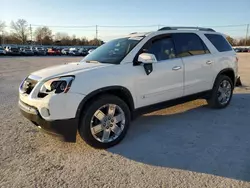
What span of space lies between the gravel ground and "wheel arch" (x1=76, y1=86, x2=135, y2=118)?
628 millimetres

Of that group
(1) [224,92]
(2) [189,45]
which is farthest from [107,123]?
(1) [224,92]

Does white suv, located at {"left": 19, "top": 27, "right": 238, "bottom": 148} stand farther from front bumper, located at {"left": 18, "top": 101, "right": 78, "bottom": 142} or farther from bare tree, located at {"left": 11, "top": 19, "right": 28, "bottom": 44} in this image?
bare tree, located at {"left": 11, "top": 19, "right": 28, "bottom": 44}

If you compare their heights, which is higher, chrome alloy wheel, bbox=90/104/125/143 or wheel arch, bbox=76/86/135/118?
wheel arch, bbox=76/86/135/118

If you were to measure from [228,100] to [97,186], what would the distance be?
169 inches

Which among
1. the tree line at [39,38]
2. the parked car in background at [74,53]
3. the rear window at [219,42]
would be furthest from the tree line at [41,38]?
the rear window at [219,42]

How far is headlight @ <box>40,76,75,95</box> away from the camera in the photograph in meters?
3.24

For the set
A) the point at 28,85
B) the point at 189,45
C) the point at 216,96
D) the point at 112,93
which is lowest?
the point at 216,96

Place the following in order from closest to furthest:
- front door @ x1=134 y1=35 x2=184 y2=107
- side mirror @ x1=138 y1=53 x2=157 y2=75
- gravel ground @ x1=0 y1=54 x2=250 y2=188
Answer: gravel ground @ x1=0 y1=54 x2=250 y2=188
side mirror @ x1=138 y1=53 x2=157 y2=75
front door @ x1=134 y1=35 x2=184 y2=107

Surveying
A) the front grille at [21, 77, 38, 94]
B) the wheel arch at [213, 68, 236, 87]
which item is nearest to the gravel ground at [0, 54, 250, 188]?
the front grille at [21, 77, 38, 94]

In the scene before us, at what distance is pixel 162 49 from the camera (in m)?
4.39

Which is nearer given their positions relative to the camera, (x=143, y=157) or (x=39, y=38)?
(x=143, y=157)

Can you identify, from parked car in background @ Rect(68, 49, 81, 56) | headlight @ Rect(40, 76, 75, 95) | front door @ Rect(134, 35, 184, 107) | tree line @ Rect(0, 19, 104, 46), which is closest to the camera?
headlight @ Rect(40, 76, 75, 95)

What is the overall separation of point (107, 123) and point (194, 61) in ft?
7.48

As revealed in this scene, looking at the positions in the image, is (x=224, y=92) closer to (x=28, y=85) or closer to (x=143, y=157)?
(x=143, y=157)
